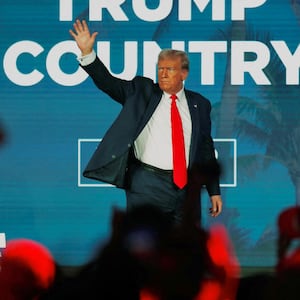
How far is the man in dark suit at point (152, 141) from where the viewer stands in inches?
174

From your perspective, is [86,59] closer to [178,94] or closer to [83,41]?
[83,41]

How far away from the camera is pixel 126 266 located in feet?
5.38

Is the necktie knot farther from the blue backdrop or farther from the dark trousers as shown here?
the blue backdrop

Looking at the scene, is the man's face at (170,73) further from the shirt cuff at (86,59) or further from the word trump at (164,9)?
the word trump at (164,9)

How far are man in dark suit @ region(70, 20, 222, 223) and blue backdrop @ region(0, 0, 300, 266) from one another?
1254mm

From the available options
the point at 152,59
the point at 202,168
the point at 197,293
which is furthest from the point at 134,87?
the point at 197,293

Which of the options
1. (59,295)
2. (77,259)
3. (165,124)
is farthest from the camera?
(77,259)

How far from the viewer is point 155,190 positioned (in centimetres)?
444

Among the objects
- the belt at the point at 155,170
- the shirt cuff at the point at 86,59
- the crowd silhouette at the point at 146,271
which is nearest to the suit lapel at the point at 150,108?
the belt at the point at 155,170

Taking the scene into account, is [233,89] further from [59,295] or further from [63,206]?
[59,295]

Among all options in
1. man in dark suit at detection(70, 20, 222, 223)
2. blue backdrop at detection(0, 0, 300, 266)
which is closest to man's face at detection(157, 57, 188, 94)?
man in dark suit at detection(70, 20, 222, 223)

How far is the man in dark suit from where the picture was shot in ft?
14.5

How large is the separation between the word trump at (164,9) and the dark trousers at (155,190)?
1.60m

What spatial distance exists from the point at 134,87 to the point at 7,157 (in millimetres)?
1627
